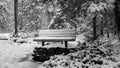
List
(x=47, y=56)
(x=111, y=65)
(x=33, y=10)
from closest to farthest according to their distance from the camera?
(x=111, y=65) → (x=47, y=56) → (x=33, y=10)

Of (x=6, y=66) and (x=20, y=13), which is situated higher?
(x=20, y=13)

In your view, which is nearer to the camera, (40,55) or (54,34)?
(40,55)

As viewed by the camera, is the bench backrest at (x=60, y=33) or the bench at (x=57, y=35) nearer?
the bench at (x=57, y=35)

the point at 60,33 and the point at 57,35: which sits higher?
the point at 60,33

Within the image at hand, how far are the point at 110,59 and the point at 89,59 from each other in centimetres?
105

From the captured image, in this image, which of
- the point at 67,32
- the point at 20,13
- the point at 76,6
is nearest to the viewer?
the point at 67,32

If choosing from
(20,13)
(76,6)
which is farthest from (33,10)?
(76,6)

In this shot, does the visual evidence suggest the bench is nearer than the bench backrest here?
Yes

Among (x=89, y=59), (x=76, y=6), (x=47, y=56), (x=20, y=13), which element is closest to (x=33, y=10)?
(x=20, y=13)

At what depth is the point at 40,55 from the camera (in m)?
8.34

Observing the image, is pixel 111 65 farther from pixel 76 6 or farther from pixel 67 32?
pixel 76 6

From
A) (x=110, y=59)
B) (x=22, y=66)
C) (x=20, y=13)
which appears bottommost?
(x=22, y=66)

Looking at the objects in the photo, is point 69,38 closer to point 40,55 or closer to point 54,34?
point 54,34

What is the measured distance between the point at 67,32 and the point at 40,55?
230 centimetres
